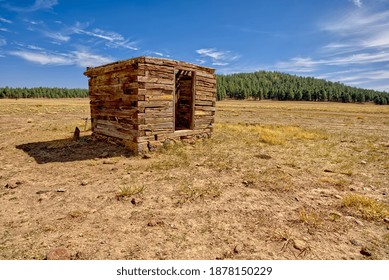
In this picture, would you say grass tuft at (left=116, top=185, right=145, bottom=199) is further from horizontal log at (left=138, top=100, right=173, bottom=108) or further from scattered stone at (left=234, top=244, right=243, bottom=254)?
horizontal log at (left=138, top=100, right=173, bottom=108)

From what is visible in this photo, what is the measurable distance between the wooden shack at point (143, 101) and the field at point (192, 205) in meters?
0.88

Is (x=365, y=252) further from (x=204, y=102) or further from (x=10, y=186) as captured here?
A: (x=204, y=102)

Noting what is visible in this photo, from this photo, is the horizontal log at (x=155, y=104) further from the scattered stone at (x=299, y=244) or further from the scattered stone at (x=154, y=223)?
the scattered stone at (x=299, y=244)

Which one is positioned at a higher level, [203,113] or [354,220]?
[203,113]

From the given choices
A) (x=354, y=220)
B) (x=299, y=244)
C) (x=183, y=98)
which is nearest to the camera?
(x=299, y=244)

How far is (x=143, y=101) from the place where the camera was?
841 cm

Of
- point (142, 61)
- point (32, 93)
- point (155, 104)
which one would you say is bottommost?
point (155, 104)

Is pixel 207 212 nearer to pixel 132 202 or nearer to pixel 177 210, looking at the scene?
pixel 177 210

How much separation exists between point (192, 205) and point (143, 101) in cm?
498

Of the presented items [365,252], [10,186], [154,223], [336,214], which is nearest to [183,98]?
[10,186]

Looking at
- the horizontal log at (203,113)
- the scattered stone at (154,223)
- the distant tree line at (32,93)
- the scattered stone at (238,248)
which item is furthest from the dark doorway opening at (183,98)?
the distant tree line at (32,93)

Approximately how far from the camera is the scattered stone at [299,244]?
3.32 meters

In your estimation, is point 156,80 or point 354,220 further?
point 156,80
